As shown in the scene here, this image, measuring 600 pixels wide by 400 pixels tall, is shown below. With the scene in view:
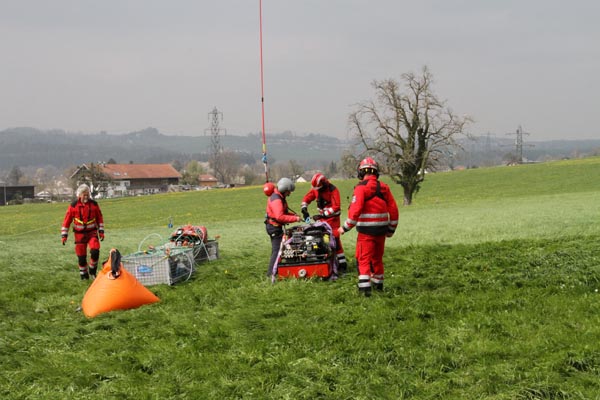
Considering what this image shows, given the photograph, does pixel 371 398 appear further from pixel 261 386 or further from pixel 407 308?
pixel 407 308

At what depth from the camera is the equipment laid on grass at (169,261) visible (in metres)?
10.5

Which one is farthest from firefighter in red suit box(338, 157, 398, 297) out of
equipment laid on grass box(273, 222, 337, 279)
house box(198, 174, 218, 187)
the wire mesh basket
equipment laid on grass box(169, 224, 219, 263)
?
house box(198, 174, 218, 187)

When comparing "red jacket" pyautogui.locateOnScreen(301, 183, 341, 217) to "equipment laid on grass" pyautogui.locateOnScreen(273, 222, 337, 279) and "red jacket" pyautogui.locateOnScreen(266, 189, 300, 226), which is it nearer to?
"red jacket" pyautogui.locateOnScreen(266, 189, 300, 226)

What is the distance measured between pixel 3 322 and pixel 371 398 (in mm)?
6077

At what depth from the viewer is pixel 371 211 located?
331 inches

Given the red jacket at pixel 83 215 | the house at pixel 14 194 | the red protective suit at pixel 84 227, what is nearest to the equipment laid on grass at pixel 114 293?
the red protective suit at pixel 84 227

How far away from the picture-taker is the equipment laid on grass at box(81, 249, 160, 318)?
8371 mm

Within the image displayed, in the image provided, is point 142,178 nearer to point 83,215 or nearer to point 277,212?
point 83,215

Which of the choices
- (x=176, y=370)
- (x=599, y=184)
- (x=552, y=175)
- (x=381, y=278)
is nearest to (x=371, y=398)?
(x=176, y=370)

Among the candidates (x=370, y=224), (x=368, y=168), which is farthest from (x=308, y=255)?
(x=368, y=168)

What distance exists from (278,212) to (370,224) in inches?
90.9

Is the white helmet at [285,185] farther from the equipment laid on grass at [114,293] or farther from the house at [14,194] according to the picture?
the house at [14,194]

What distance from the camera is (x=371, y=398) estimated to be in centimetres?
471

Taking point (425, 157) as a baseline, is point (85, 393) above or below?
below
